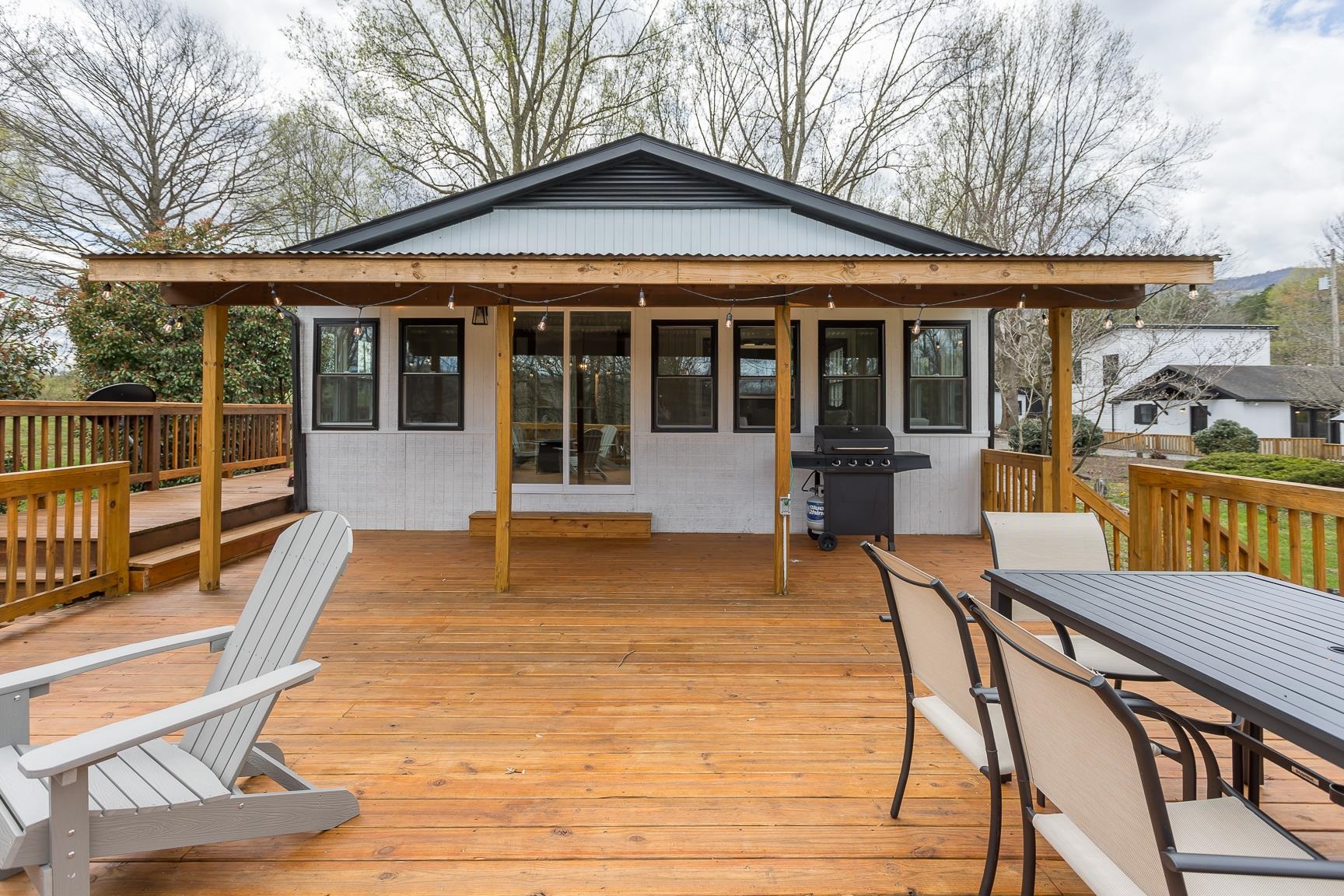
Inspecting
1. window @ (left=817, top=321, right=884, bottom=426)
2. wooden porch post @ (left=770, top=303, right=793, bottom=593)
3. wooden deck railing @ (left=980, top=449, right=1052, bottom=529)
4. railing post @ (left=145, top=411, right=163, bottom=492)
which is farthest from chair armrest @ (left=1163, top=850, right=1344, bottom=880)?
railing post @ (left=145, top=411, right=163, bottom=492)

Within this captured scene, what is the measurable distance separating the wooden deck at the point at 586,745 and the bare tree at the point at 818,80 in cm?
1053

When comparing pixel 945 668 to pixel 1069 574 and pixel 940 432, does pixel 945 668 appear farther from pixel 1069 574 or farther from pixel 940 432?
pixel 940 432

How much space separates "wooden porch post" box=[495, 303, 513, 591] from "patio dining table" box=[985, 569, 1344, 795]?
338 cm

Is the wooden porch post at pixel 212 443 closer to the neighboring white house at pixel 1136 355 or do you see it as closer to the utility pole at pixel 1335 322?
the neighboring white house at pixel 1136 355

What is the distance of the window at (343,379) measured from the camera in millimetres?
6906

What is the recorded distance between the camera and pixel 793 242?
262 inches

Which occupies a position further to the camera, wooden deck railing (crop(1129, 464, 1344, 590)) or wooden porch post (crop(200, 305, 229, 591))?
wooden porch post (crop(200, 305, 229, 591))

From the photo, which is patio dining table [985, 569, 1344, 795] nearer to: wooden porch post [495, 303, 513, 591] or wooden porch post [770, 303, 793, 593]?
wooden porch post [770, 303, 793, 593]

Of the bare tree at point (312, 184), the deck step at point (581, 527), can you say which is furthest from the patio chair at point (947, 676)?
the bare tree at point (312, 184)

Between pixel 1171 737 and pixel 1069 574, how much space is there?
924 millimetres

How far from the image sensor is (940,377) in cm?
682

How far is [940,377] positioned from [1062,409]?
2.26 meters

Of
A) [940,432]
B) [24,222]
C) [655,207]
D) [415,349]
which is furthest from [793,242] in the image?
[24,222]

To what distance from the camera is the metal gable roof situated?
6.49m
